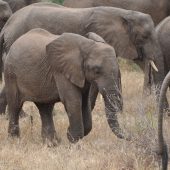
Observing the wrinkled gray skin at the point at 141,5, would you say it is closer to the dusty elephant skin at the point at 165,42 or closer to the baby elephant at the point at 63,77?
the dusty elephant skin at the point at 165,42

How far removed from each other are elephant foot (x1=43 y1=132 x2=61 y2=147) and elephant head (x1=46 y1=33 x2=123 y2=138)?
1.79 ft

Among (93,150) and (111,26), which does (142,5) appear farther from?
(93,150)

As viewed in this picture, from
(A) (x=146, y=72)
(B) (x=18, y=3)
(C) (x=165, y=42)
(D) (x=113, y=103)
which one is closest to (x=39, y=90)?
(D) (x=113, y=103)

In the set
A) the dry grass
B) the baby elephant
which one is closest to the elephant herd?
the baby elephant

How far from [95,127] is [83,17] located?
1.21m

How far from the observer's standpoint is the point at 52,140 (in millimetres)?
7344

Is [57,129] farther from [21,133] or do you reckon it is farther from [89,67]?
[89,67]

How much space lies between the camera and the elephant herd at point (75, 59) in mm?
6926

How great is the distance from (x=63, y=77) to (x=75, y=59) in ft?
0.61

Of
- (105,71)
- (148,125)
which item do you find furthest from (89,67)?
(148,125)

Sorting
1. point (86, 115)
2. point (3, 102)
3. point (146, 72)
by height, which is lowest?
point (3, 102)

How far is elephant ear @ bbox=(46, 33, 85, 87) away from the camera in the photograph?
7.00m

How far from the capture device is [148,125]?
650 cm

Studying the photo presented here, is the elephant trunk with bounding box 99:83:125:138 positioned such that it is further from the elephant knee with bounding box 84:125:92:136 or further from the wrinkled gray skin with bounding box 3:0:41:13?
the wrinkled gray skin with bounding box 3:0:41:13
